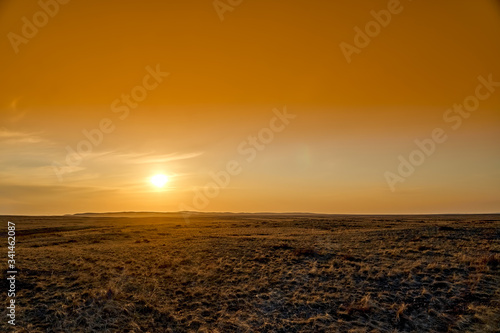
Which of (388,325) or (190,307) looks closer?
(388,325)

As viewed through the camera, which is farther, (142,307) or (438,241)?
(438,241)

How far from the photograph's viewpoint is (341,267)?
69.4ft

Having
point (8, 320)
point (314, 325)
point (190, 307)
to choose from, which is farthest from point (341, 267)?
point (8, 320)

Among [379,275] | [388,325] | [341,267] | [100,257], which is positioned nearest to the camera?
[388,325]

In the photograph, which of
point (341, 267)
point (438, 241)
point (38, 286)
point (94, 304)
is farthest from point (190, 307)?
point (438, 241)

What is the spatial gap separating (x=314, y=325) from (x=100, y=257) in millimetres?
19704

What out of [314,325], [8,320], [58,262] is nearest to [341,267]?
[314,325]

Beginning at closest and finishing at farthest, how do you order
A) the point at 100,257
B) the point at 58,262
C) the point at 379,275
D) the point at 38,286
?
the point at 38,286, the point at 379,275, the point at 58,262, the point at 100,257

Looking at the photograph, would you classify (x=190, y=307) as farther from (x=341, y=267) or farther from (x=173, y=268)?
(x=341, y=267)

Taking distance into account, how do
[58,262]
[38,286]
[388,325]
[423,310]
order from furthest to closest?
[58,262]
[38,286]
[423,310]
[388,325]

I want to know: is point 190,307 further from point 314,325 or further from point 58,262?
point 58,262

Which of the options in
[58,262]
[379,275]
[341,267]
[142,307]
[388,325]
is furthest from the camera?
[58,262]

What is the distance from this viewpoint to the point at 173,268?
2245cm

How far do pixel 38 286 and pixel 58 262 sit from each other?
270 inches
